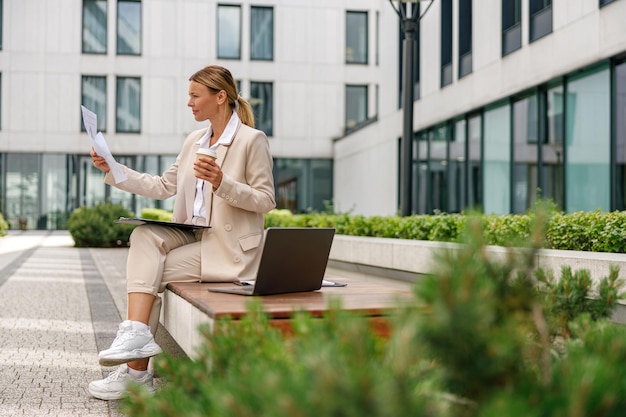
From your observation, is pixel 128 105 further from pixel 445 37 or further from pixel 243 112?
pixel 243 112

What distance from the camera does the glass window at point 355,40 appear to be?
117ft

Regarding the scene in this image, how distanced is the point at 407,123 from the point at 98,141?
7555mm

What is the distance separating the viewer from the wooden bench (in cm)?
299

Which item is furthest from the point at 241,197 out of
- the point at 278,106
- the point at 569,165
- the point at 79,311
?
the point at 278,106

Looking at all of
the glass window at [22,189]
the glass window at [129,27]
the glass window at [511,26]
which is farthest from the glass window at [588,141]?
the glass window at [22,189]

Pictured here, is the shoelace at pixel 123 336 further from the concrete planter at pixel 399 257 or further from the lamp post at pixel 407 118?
the lamp post at pixel 407 118

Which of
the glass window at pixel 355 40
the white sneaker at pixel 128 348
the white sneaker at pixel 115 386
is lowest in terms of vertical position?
the white sneaker at pixel 115 386

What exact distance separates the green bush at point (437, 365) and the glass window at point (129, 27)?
34511 millimetres

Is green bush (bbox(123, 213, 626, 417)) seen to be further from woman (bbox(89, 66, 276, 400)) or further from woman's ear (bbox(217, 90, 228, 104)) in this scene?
woman's ear (bbox(217, 90, 228, 104))

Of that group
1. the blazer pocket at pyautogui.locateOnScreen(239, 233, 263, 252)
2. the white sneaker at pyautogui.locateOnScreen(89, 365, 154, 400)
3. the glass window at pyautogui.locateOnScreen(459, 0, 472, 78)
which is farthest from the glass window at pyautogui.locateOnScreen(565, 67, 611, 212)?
the white sneaker at pyautogui.locateOnScreen(89, 365, 154, 400)

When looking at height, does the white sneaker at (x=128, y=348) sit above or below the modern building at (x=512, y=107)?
below

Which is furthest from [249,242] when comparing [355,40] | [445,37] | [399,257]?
[355,40]

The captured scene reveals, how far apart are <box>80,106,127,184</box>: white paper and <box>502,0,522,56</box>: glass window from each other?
13.2 metres

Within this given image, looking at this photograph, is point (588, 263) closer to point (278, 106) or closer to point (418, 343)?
point (418, 343)
